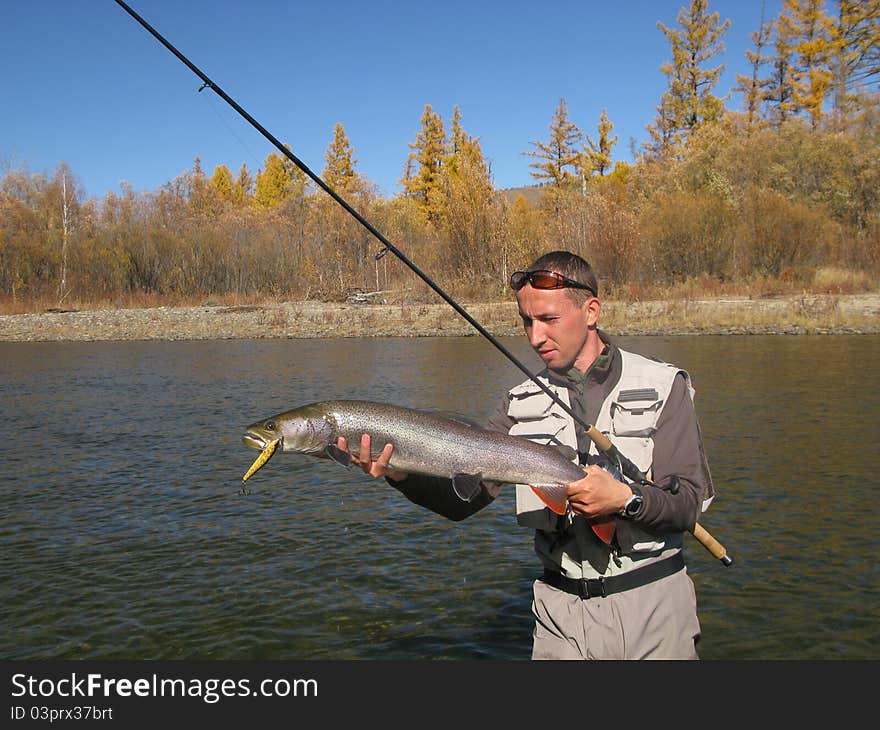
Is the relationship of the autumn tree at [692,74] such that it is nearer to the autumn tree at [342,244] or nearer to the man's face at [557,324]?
the autumn tree at [342,244]

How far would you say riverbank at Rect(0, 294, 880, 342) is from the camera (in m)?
30.5

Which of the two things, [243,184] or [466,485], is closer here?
[466,485]

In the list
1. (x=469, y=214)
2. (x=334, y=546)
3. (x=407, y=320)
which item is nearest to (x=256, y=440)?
(x=334, y=546)

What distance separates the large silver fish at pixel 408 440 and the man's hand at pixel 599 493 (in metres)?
0.25

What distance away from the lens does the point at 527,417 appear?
3.82 m

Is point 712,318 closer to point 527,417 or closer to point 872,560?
point 872,560

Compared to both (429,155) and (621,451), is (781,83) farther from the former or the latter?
(621,451)

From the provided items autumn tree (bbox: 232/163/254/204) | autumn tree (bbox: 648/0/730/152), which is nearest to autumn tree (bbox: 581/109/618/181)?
autumn tree (bbox: 648/0/730/152)

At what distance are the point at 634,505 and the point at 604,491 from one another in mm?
118

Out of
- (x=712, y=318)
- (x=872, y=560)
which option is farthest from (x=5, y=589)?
(x=712, y=318)

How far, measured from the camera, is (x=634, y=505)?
10.4 ft

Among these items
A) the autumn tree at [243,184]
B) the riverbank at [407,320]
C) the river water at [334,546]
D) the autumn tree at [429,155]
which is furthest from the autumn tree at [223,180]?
the river water at [334,546]

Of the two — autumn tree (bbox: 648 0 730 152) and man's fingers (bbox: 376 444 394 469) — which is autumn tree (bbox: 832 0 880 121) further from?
man's fingers (bbox: 376 444 394 469)

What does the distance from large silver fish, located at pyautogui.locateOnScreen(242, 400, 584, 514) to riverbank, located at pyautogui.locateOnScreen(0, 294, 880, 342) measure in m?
28.5
